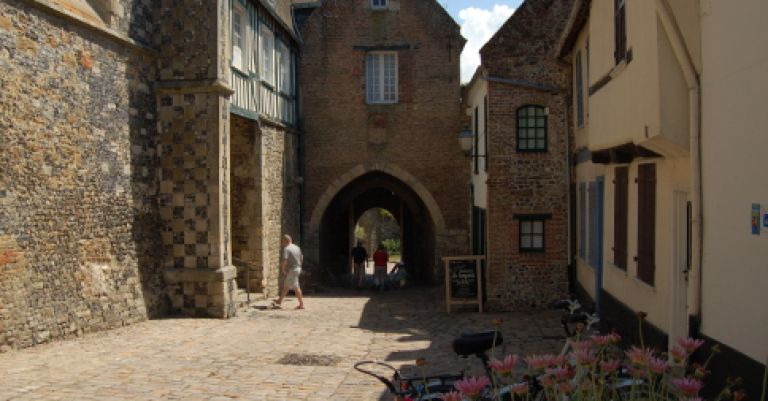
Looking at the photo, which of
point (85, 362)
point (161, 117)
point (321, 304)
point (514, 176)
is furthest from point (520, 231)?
point (85, 362)

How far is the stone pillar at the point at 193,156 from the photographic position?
13.5 metres

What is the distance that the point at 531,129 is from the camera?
15578 mm

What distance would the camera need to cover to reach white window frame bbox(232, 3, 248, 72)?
1552cm

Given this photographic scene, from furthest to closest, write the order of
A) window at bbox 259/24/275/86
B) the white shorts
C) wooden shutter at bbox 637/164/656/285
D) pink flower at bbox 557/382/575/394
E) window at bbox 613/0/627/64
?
window at bbox 259/24/275/86 → the white shorts → window at bbox 613/0/627/64 → wooden shutter at bbox 637/164/656/285 → pink flower at bbox 557/382/575/394

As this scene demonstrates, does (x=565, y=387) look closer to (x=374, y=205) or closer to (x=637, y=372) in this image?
(x=637, y=372)

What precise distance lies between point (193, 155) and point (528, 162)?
6.55 m

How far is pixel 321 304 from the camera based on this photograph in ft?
57.1

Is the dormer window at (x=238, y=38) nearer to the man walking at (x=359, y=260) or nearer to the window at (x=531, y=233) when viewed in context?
the window at (x=531, y=233)

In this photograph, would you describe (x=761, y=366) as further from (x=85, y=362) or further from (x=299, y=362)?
(x=85, y=362)

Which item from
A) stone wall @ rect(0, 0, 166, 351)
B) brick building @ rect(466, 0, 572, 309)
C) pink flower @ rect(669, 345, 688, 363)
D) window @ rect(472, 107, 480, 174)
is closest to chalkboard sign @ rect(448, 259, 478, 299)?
brick building @ rect(466, 0, 572, 309)

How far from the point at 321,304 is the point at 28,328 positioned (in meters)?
8.16

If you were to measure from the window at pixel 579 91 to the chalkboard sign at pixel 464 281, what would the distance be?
3.41 metres

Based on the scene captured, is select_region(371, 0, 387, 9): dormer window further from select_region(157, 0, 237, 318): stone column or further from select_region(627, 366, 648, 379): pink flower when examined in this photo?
select_region(627, 366, 648, 379): pink flower

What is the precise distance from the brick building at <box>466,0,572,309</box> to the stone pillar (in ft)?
17.6
